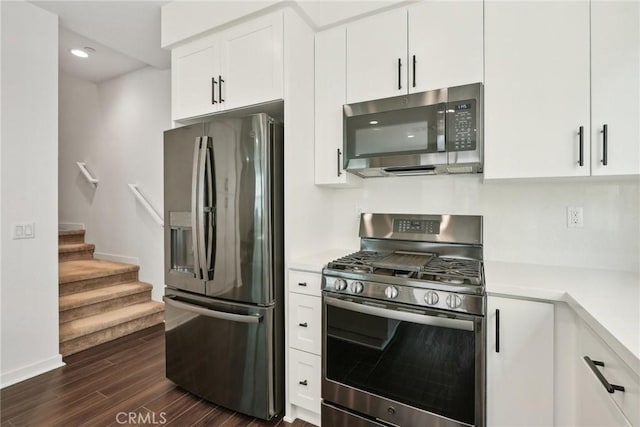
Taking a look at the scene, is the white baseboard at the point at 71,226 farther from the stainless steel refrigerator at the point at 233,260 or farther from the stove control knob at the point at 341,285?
the stove control knob at the point at 341,285

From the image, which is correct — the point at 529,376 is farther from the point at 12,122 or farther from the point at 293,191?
the point at 12,122

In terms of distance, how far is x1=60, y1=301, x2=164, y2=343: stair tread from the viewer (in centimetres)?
271

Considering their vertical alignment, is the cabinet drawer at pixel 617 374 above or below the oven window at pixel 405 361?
above

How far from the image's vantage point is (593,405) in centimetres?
109

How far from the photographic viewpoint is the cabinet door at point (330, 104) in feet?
6.65

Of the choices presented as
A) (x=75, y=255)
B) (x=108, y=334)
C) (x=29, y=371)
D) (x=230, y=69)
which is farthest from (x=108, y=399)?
(x=75, y=255)

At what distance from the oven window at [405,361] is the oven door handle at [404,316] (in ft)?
0.07

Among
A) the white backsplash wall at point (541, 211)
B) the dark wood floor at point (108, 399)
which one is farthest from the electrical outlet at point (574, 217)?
the dark wood floor at point (108, 399)

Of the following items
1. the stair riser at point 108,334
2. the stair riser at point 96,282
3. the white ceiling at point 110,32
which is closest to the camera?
the white ceiling at point 110,32

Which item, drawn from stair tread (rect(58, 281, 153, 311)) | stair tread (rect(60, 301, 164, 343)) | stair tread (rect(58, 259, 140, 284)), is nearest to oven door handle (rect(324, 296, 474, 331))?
stair tread (rect(60, 301, 164, 343))

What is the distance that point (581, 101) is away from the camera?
4.75 ft

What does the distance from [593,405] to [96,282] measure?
4.02 meters

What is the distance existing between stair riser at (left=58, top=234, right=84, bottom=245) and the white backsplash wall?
13.4ft

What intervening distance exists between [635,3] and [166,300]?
9.81 feet
